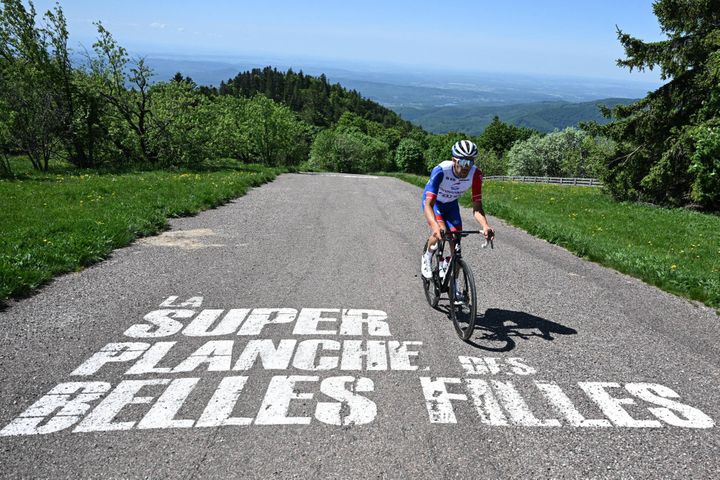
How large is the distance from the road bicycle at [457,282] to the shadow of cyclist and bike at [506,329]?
8.9 inches

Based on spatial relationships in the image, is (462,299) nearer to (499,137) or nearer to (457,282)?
(457,282)

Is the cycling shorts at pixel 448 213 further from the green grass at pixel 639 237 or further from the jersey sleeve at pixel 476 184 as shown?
the green grass at pixel 639 237

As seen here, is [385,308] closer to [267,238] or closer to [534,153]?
[267,238]

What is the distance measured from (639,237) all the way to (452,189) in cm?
941

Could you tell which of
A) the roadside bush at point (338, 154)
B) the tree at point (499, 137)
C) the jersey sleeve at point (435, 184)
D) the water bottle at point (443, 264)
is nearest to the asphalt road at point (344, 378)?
the water bottle at point (443, 264)

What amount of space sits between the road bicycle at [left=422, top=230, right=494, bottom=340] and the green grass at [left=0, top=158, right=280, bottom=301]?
577 centimetres

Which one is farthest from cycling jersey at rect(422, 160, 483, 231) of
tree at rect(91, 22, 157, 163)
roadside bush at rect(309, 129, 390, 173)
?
roadside bush at rect(309, 129, 390, 173)

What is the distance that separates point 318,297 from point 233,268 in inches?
87.2

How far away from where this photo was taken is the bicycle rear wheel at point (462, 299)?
5.50 meters

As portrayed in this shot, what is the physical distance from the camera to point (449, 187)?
243 inches

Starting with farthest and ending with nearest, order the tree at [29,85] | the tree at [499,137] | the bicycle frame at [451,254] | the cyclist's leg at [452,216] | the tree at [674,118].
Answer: the tree at [499,137]
the tree at [29,85]
the tree at [674,118]
the cyclist's leg at [452,216]
the bicycle frame at [451,254]

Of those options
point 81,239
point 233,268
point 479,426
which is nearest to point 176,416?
point 479,426

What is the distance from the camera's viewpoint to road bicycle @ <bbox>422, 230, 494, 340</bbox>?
5.54m

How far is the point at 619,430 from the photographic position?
3848 mm
